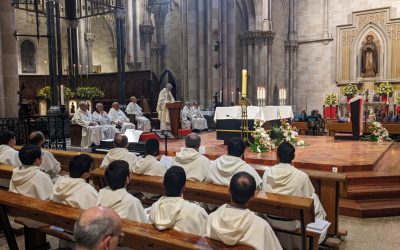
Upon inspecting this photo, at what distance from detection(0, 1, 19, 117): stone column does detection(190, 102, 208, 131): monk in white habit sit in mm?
7517

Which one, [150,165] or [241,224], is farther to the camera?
[150,165]

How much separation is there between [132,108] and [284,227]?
37.9 feet

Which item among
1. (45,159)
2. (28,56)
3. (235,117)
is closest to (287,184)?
(45,159)

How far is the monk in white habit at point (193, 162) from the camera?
5.08 m

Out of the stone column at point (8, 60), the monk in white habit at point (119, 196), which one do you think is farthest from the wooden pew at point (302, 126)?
the monk in white habit at point (119, 196)

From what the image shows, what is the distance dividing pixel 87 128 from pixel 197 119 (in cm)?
579

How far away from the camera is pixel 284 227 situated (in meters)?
4.21

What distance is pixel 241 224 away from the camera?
271 cm

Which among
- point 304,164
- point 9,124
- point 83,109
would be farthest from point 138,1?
point 304,164

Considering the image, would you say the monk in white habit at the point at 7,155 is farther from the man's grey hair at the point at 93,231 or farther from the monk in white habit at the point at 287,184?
the man's grey hair at the point at 93,231

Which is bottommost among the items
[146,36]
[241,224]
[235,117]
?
[241,224]

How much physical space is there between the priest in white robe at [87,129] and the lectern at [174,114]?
2.56 metres

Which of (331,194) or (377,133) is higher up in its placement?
(377,133)

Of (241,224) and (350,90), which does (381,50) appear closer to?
(350,90)
